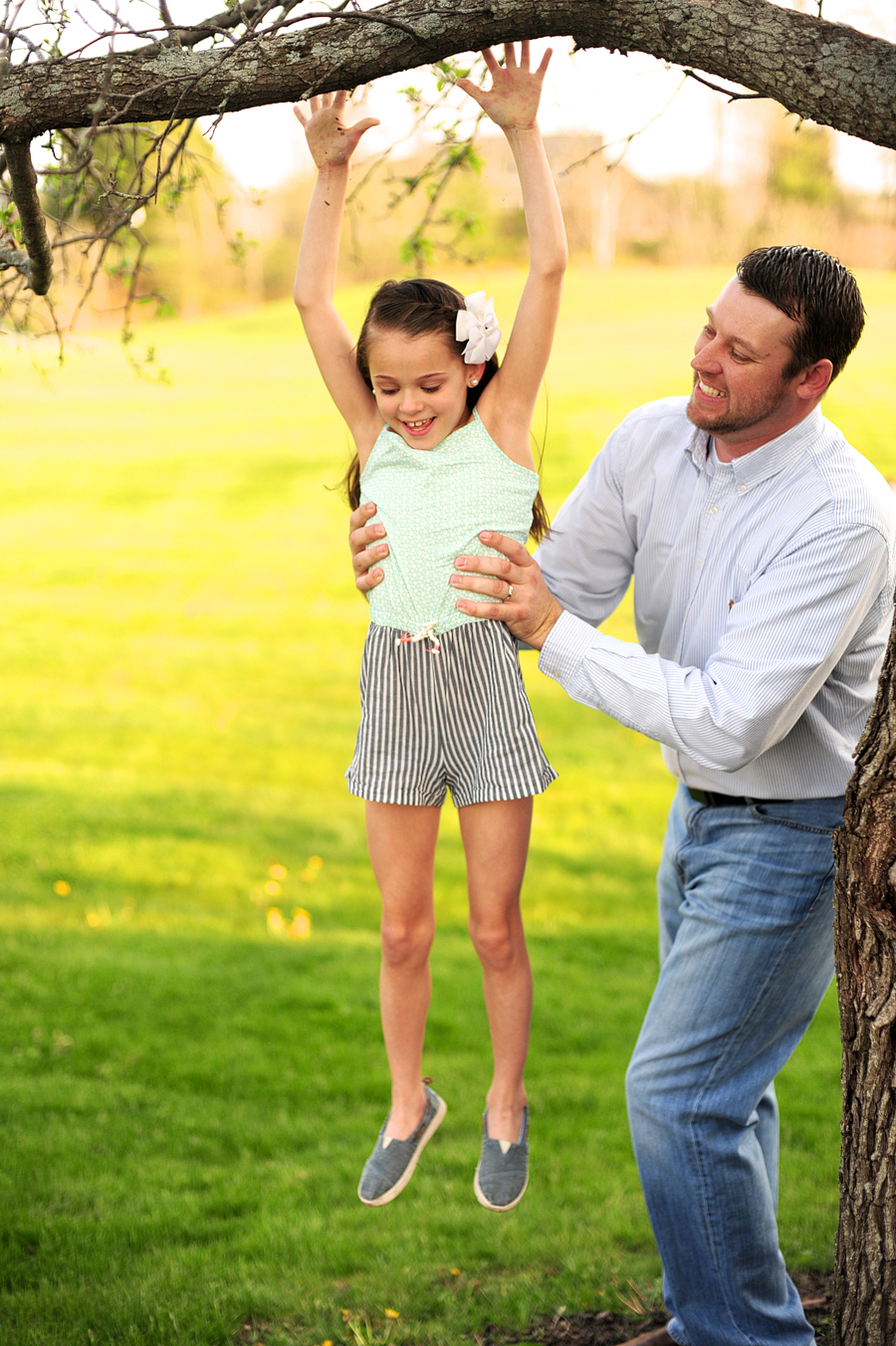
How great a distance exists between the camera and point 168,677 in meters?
10.5

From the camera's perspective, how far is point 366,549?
2764 mm

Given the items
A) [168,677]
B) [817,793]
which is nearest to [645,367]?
[168,677]

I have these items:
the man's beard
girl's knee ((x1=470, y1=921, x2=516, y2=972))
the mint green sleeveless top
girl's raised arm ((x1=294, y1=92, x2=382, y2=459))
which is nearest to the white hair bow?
the mint green sleeveless top

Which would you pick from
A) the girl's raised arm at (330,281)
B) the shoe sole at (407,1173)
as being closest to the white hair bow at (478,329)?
the girl's raised arm at (330,281)

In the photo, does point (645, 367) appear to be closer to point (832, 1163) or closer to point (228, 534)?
point (228, 534)

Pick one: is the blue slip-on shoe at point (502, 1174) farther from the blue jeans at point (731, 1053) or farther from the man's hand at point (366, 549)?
the man's hand at point (366, 549)

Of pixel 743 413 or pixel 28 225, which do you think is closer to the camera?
pixel 28 225

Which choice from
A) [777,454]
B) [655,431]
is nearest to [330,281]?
[655,431]

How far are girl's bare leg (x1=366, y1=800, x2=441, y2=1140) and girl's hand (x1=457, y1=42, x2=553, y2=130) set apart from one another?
1.51 metres

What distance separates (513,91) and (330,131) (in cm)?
40

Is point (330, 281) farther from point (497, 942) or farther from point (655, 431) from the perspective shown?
point (497, 942)

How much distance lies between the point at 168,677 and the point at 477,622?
8178mm

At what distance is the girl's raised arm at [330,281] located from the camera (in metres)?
2.63

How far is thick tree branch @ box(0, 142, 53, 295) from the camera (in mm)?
2346
